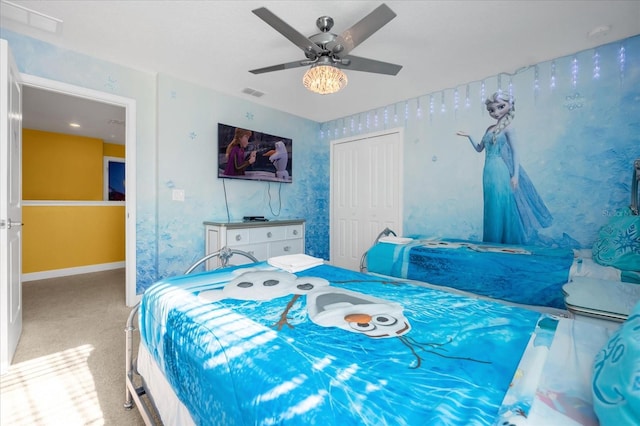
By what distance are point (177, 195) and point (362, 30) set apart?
2.62 metres

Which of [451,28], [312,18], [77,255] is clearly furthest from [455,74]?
[77,255]

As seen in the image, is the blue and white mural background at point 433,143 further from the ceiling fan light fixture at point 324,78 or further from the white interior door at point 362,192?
the ceiling fan light fixture at point 324,78

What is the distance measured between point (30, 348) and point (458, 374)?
3007 mm

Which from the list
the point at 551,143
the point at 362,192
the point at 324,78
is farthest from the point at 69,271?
the point at 551,143

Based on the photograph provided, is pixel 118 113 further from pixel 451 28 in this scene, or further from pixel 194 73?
pixel 451 28

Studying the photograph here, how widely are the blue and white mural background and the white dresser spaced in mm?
296

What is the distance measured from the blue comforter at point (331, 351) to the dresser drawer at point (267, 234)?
207cm

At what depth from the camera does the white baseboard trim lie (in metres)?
4.15

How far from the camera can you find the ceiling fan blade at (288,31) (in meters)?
1.66

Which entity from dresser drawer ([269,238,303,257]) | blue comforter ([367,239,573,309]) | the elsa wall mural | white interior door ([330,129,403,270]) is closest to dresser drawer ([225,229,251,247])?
dresser drawer ([269,238,303,257])

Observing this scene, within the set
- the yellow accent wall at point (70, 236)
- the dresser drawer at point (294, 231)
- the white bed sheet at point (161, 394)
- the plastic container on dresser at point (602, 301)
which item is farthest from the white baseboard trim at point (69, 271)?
the plastic container on dresser at point (602, 301)

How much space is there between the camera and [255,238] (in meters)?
3.55

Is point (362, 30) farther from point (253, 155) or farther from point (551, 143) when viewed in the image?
point (253, 155)

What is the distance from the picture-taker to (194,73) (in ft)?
10.3
